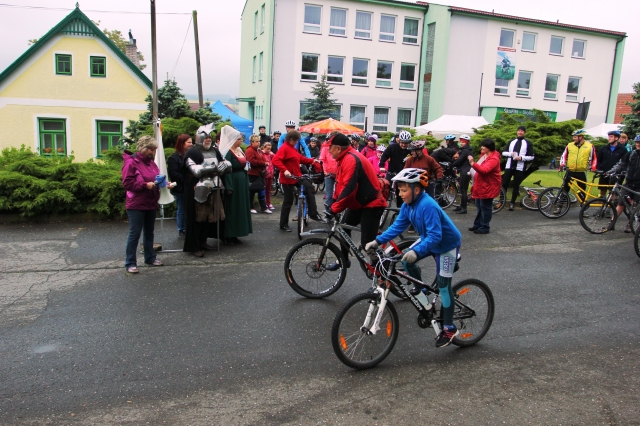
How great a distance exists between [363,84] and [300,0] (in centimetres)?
737

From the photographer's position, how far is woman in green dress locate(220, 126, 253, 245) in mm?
8820

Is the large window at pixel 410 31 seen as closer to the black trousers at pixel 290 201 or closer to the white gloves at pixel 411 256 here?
the black trousers at pixel 290 201

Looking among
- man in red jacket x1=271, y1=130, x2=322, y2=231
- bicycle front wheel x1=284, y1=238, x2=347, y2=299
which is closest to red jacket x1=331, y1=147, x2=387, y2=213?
bicycle front wheel x1=284, y1=238, x2=347, y2=299

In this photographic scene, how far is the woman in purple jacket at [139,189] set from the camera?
708 centimetres

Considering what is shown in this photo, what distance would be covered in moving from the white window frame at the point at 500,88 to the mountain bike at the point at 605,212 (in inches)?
1228

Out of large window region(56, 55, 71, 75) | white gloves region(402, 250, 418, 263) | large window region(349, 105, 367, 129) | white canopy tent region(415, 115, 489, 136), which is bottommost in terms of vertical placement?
white gloves region(402, 250, 418, 263)

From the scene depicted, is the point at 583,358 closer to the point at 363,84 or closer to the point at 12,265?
the point at 12,265

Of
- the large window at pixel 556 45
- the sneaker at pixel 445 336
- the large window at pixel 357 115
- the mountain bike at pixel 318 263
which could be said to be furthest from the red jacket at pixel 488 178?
the large window at pixel 556 45

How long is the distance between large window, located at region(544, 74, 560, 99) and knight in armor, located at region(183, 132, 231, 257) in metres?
39.0

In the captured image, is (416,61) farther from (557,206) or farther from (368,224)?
(368,224)

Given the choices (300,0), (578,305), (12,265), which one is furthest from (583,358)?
(300,0)

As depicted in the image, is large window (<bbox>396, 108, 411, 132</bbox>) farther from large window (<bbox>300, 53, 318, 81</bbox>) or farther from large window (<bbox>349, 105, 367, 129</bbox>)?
large window (<bbox>300, 53, 318, 81</bbox>)

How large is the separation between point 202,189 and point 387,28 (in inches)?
1348

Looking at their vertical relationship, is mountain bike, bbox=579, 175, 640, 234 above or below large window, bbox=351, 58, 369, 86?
below
